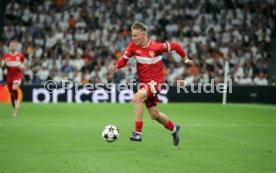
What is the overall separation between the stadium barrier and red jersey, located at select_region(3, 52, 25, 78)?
7680 mm

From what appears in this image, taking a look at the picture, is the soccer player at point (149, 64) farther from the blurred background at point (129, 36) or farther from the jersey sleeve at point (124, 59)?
the blurred background at point (129, 36)

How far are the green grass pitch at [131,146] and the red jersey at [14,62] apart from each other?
4.41ft

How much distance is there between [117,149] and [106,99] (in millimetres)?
17266

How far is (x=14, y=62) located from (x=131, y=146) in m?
9.28

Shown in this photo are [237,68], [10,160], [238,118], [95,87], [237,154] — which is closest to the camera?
[10,160]

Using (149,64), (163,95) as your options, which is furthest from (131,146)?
(163,95)

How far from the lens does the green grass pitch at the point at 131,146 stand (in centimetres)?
914

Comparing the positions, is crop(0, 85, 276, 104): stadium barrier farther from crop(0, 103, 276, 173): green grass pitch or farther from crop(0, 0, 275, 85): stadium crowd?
crop(0, 103, 276, 173): green grass pitch

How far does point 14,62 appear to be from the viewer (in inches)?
790

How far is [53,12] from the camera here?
31031mm

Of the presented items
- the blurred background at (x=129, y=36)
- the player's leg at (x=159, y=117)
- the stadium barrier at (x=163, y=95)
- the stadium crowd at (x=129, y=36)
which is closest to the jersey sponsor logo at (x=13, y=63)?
the stadium barrier at (x=163, y=95)

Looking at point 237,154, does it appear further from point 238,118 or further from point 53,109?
point 53,109

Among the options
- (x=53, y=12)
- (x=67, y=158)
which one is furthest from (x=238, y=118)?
(x=53, y=12)

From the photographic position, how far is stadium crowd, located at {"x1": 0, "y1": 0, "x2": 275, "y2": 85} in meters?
29.0
